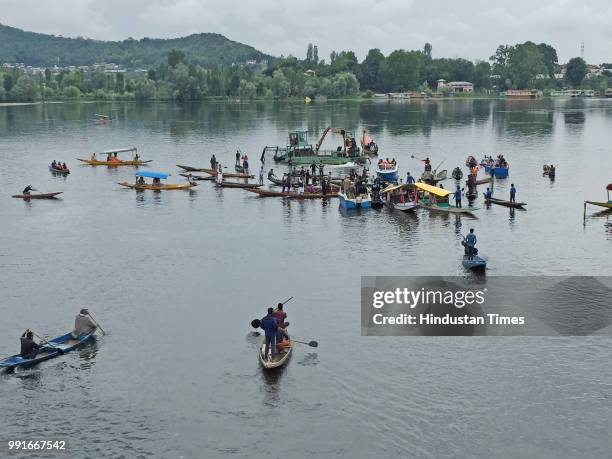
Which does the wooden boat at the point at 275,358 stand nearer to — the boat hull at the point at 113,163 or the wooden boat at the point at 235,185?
Answer: the wooden boat at the point at 235,185

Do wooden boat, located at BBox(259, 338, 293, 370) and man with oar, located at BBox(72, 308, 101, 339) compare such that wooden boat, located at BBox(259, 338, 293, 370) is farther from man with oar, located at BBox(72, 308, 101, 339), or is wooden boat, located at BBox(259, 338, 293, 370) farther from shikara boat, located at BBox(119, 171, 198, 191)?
shikara boat, located at BBox(119, 171, 198, 191)

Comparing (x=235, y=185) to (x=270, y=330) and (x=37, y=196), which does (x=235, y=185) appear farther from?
(x=270, y=330)

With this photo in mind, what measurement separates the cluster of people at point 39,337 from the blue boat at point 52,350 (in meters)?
0.14

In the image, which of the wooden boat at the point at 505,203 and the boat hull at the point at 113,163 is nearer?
the wooden boat at the point at 505,203

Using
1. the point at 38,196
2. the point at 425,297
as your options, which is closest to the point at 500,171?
the point at 425,297

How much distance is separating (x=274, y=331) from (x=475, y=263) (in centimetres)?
1961

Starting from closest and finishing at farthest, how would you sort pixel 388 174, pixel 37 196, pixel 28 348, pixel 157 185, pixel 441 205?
pixel 28 348
pixel 441 205
pixel 37 196
pixel 157 185
pixel 388 174

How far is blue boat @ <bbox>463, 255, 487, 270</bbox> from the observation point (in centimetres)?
5100

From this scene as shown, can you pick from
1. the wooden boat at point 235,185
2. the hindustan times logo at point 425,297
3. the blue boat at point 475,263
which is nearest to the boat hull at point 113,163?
the wooden boat at point 235,185

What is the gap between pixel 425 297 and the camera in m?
47.4

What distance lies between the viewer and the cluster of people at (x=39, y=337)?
121ft

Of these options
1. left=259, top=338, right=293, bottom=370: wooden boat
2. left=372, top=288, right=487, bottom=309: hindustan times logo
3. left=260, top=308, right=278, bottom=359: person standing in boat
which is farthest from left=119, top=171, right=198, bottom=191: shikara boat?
left=260, top=308, right=278, bottom=359: person standing in boat

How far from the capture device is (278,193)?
7962 centimetres

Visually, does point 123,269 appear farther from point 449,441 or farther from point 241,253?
point 449,441
